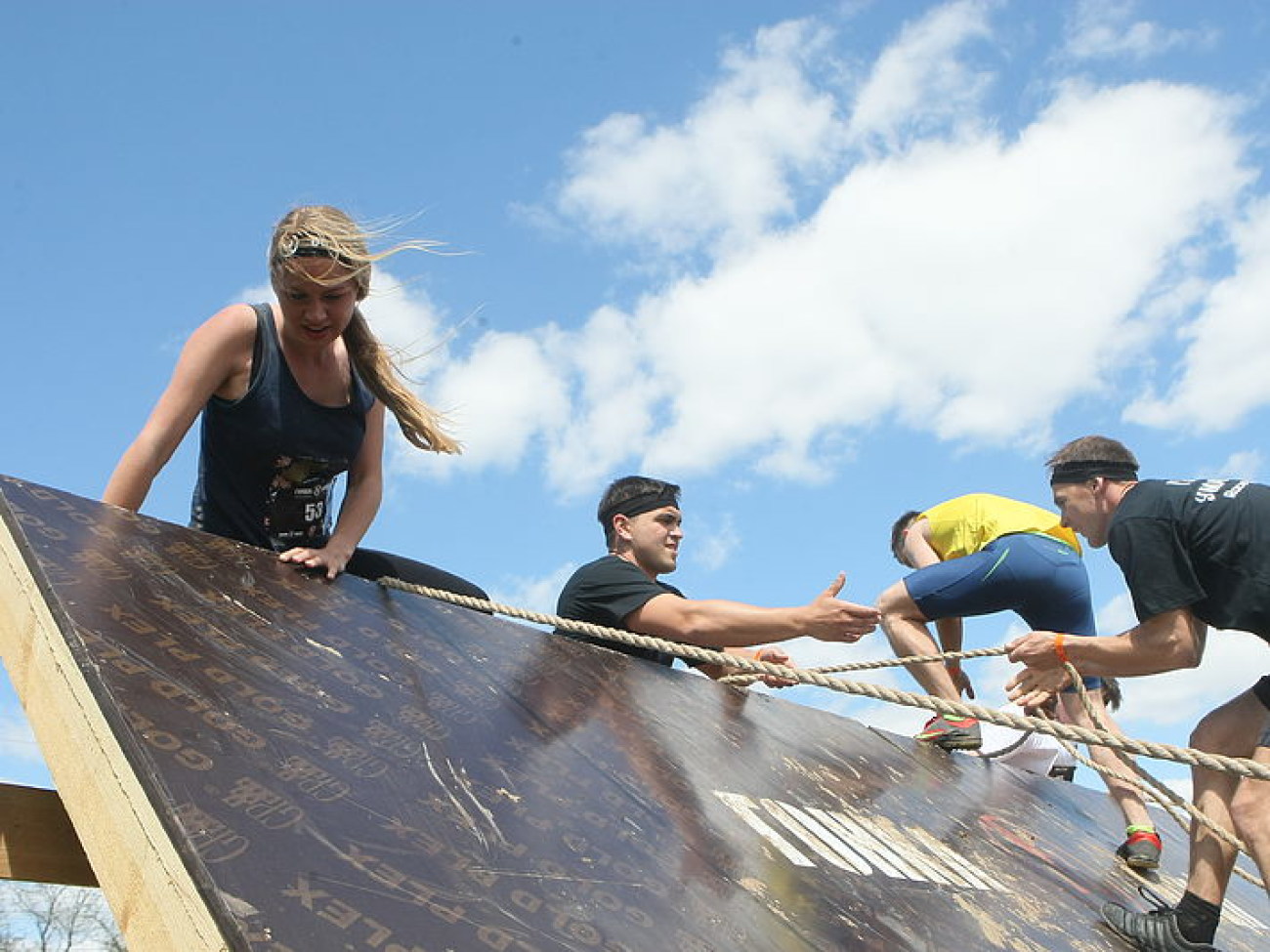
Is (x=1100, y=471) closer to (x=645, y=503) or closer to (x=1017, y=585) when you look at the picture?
(x=1017, y=585)

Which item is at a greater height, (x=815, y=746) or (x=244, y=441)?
(x=244, y=441)

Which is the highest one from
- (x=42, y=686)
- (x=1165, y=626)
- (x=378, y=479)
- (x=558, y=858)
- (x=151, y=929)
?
(x=378, y=479)

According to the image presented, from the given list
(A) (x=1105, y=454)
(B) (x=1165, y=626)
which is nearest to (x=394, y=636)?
(B) (x=1165, y=626)

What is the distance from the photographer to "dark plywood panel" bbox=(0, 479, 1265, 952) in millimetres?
1402

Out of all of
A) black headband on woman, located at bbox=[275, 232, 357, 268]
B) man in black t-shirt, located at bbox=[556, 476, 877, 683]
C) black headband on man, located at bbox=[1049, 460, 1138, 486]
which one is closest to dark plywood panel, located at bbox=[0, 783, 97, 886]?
black headband on woman, located at bbox=[275, 232, 357, 268]

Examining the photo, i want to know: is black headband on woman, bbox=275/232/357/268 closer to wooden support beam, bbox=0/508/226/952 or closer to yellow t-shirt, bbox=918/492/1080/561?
wooden support beam, bbox=0/508/226/952

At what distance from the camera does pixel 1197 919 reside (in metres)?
2.83

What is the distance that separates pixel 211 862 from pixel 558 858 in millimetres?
564

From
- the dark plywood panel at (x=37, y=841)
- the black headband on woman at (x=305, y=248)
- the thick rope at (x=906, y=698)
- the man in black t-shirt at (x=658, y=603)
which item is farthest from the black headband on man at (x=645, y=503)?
the dark plywood panel at (x=37, y=841)

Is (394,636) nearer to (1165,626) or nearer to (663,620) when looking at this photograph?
(663,620)

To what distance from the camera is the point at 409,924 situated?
4.36 ft

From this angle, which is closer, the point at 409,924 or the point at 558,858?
the point at 409,924

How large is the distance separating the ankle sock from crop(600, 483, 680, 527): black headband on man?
228 centimetres

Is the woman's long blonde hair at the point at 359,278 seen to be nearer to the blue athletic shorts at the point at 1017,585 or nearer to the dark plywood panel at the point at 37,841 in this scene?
the dark plywood panel at the point at 37,841
